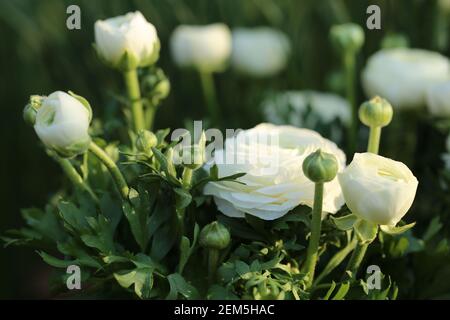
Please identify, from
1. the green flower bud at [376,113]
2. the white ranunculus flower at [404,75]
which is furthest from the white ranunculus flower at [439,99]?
the green flower bud at [376,113]

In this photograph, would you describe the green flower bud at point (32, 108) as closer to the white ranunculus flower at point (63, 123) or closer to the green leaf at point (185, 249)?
the white ranunculus flower at point (63, 123)

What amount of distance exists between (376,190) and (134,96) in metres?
0.24

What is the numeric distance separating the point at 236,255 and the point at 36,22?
73 cm

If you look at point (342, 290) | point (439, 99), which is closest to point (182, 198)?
point (342, 290)

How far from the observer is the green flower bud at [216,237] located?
455mm

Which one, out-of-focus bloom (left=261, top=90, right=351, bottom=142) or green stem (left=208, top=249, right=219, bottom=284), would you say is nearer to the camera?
green stem (left=208, top=249, right=219, bottom=284)

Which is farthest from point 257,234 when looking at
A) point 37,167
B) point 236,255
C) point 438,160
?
point 37,167

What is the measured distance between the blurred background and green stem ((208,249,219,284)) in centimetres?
36

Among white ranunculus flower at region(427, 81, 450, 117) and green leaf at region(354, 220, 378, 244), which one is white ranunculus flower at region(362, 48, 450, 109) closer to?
white ranunculus flower at region(427, 81, 450, 117)

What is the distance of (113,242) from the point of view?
496 mm

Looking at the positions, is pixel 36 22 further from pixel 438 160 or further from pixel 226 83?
pixel 438 160

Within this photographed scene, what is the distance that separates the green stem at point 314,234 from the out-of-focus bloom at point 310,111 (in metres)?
0.26

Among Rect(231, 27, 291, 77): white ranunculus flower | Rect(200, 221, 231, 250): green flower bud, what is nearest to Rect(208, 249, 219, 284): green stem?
Rect(200, 221, 231, 250): green flower bud

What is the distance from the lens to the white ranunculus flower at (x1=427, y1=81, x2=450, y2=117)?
2.07 ft
